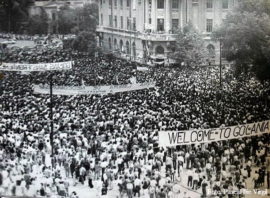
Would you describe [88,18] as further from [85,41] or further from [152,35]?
[152,35]

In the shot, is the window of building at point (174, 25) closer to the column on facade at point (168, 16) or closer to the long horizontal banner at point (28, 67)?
the column on facade at point (168, 16)

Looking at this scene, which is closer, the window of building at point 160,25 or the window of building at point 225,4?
the window of building at point 225,4

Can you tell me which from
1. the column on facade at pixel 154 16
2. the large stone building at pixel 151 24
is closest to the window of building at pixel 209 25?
the large stone building at pixel 151 24

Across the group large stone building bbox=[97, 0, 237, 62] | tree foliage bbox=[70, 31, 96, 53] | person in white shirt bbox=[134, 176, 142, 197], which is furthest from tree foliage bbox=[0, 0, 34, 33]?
person in white shirt bbox=[134, 176, 142, 197]

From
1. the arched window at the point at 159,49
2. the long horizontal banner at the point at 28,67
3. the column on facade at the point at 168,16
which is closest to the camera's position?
the long horizontal banner at the point at 28,67

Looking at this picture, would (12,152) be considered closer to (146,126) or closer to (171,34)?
(146,126)

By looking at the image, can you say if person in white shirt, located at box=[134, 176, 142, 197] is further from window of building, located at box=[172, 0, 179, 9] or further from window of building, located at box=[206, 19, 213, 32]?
window of building, located at box=[172, 0, 179, 9]
